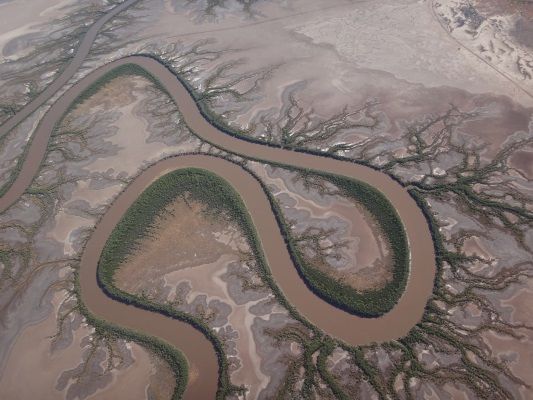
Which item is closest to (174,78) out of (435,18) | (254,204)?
(254,204)

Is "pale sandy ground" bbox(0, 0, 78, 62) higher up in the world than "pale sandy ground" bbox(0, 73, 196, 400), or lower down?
higher up

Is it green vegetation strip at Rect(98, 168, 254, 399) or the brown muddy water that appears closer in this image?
the brown muddy water

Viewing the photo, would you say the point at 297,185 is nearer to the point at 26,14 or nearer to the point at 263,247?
the point at 263,247

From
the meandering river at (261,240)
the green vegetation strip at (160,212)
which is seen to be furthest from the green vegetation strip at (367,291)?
the green vegetation strip at (160,212)

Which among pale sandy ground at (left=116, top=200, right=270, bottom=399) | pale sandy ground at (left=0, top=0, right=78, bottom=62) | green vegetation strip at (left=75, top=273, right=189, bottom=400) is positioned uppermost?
pale sandy ground at (left=0, top=0, right=78, bottom=62)

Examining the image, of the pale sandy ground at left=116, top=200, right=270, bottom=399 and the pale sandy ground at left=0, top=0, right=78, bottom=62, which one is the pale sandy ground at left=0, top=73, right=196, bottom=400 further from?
the pale sandy ground at left=0, top=0, right=78, bottom=62

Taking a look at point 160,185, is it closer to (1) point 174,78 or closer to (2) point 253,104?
(2) point 253,104

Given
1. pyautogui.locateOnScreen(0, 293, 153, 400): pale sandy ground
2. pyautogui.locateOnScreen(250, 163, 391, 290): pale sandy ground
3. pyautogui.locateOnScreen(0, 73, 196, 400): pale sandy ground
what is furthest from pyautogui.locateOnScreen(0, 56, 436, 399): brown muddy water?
pyautogui.locateOnScreen(0, 293, 153, 400): pale sandy ground
